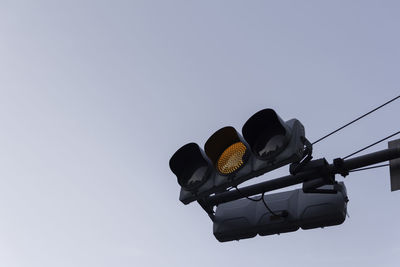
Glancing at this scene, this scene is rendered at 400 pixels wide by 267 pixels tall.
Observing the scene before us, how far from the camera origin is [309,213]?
167 inches

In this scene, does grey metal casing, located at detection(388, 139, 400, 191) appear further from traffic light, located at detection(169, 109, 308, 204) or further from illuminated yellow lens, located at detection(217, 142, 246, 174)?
illuminated yellow lens, located at detection(217, 142, 246, 174)

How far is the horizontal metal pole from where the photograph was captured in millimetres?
3660

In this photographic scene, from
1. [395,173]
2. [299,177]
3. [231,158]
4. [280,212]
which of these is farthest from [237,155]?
[395,173]

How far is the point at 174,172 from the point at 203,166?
298mm

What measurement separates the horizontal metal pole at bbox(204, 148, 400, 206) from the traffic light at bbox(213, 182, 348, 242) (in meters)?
0.19

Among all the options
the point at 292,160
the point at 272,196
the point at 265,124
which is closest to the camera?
the point at 292,160

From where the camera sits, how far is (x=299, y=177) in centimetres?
403

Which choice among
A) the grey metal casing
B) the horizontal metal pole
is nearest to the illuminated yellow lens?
the horizontal metal pole

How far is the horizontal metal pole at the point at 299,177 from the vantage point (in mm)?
3660

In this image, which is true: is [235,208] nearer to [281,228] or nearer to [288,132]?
[281,228]

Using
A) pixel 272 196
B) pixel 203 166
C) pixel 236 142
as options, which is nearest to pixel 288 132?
pixel 236 142

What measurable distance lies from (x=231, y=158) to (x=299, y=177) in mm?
527

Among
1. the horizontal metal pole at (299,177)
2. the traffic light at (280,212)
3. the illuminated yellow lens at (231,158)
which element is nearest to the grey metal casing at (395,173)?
the horizontal metal pole at (299,177)

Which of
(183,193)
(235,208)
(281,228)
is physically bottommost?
(281,228)
